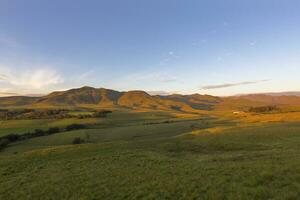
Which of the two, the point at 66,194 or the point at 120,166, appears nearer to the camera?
the point at 66,194

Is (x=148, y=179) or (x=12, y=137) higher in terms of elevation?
(x=148, y=179)

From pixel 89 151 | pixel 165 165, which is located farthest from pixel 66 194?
pixel 89 151

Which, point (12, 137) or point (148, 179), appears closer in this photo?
point (148, 179)

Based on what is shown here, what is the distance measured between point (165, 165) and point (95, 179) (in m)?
7.39

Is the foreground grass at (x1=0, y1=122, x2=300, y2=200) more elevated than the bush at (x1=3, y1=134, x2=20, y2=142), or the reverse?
the foreground grass at (x1=0, y1=122, x2=300, y2=200)

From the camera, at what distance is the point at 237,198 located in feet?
44.3

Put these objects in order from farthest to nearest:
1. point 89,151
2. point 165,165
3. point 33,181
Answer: point 89,151 → point 165,165 → point 33,181

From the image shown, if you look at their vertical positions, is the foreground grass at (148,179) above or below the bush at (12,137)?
above

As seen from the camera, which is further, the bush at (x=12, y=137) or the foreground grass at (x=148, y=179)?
the bush at (x=12, y=137)

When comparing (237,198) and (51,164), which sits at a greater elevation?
(237,198)

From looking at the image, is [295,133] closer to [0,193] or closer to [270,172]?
[270,172]

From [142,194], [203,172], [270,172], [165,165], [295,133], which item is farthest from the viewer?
[295,133]

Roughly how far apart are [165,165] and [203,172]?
5.81m

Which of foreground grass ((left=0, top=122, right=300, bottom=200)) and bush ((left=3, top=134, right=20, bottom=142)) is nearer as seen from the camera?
foreground grass ((left=0, top=122, right=300, bottom=200))
